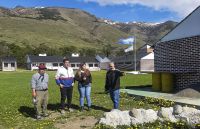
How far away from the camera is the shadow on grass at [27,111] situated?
48.8ft

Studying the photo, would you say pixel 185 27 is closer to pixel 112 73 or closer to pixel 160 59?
pixel 160 59

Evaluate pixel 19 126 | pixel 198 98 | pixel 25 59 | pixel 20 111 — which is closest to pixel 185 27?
pixel 198 98

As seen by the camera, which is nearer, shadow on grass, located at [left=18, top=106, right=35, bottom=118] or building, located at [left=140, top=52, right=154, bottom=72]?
shadow on grass, located at [left=18, top=106, right=35, bottom=118]

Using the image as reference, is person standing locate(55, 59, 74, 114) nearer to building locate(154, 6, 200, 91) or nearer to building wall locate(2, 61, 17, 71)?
building locate(154, 6, 200, 91)

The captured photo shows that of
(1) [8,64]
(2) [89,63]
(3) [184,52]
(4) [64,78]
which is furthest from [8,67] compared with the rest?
(4) [64,78]

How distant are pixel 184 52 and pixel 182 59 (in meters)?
0.42

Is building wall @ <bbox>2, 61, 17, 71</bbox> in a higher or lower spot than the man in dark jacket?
higher

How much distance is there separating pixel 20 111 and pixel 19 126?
310 centimetres

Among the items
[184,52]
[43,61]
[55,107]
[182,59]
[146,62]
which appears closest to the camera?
[55,107]

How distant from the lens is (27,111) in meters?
15.8

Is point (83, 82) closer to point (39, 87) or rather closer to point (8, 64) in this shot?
point (39, 87)

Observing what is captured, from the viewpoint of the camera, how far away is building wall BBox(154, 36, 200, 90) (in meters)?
19.4

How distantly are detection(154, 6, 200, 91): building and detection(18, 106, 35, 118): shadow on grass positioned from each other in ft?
24.2

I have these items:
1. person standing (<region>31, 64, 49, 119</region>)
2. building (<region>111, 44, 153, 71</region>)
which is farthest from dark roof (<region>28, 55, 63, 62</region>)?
person standing (<region>31, 64, 49, 119</region>)
